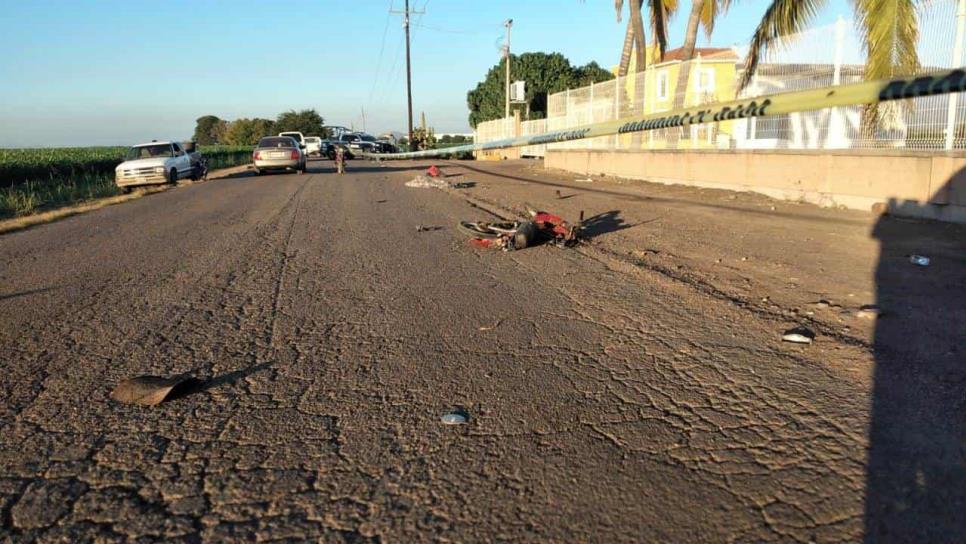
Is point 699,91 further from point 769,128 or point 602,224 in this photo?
point 602,224

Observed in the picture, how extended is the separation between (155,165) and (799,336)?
22020 millimetres

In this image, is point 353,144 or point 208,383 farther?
point 353,144

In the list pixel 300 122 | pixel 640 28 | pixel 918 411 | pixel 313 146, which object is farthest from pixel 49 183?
pixel 300 122

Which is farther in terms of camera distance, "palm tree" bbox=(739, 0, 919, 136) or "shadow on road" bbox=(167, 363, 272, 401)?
"palm tree" bbox=(739, 0, 919, 136)

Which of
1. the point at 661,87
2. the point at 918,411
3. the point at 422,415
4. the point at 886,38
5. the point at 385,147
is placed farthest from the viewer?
the point at 385,147

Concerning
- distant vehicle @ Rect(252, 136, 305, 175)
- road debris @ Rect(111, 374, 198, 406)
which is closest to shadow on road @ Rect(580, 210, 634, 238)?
road debris @ Rect(111, 374, 198, 406)

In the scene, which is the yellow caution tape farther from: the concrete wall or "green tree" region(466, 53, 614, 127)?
"green tree" region(466, 53, 614, 127)

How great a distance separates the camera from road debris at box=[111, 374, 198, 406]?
384 cm

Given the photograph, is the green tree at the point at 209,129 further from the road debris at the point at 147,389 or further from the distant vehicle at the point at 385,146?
the road debris at the point at 147,389

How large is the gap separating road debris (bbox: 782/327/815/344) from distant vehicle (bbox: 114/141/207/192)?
21724 millimetres

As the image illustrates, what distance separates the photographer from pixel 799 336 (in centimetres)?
465

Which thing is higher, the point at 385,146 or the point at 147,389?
the point at 385,146

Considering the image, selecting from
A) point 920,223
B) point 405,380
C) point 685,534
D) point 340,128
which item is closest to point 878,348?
point 685,534

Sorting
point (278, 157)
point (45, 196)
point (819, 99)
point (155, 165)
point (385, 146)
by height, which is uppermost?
point (385, 146)
